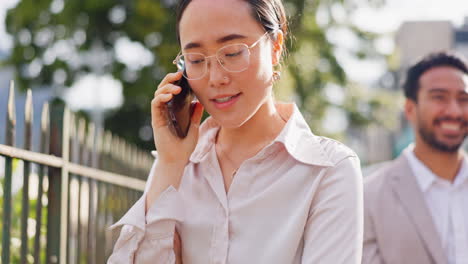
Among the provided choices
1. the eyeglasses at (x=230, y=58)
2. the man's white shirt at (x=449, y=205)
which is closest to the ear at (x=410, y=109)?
the man's white shirt at (x=449, y=205)

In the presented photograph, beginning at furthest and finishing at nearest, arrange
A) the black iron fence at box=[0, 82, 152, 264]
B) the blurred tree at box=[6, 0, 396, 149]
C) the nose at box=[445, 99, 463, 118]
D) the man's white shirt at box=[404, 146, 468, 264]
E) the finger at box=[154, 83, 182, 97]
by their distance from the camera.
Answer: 1. the blurred tree at box=[6, 0, 396, 149]
2. the nose at box=[445, 99, 463, 118]
3. the man's white shirt at box=[404, 146, 468, 264]
4. the black iron fence at box=[0, 82, 152, 264]
5. the finger at box=[154, 83, 182, 97]

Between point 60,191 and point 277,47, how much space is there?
5.06 ft

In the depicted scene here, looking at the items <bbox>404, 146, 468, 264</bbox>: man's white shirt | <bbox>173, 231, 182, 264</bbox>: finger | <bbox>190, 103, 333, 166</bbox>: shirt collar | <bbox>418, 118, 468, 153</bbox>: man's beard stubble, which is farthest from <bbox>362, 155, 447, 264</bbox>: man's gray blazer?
<bbox>173, 231, 182, 264</bbox>: finger

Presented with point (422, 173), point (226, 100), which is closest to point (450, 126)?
point (422, 173)

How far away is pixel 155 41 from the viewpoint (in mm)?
15047

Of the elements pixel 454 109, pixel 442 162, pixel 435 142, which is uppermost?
pixel 454 109

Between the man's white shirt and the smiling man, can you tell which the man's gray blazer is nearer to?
the smiling man

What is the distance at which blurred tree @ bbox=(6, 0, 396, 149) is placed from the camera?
48.9ft

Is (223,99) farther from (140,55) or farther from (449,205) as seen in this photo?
(140,55)

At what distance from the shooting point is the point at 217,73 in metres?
2.24

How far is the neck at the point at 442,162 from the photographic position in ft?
13.6

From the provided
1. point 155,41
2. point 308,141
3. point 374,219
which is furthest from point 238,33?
point 155,41

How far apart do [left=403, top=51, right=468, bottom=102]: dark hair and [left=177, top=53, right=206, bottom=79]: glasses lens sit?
2.45m

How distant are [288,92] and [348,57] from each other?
336 cm
